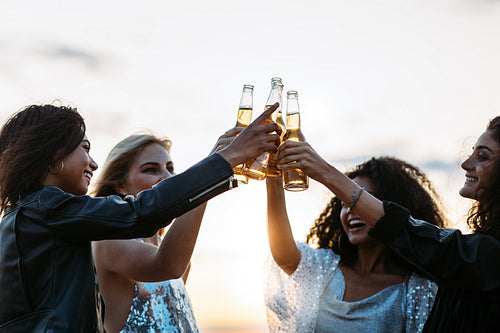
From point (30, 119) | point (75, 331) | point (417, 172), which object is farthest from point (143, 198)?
point (417, 172)

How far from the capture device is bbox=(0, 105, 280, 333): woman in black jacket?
1851 millimetres

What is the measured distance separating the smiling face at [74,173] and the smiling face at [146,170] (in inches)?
39.2

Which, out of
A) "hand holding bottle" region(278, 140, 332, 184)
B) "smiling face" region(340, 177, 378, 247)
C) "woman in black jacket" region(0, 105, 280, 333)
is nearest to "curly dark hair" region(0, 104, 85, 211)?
"woman in black jacket" region(0, 105, 280, 333)

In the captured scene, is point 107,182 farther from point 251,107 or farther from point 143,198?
point 143,198

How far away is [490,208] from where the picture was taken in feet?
7.77

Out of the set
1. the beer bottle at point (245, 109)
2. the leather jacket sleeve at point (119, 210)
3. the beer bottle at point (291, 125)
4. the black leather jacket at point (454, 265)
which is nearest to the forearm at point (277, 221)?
the beer bottle at point (291, 125)

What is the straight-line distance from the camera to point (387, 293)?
306 cm

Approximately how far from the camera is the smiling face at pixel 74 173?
2098mm

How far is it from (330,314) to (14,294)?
189cm

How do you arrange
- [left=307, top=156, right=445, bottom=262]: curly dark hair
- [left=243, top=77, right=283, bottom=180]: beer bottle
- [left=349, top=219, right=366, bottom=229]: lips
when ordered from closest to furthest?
[left=243, top=77, right=283, bottom=180]: beer bottle, [left=349, top=219, right=366, bottom=229]: lips, [left=307, top=156, right=445, bottom=262]: curly dark hair

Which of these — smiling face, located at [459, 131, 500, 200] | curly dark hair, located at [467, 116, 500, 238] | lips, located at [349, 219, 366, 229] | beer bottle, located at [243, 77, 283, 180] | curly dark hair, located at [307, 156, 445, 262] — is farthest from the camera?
curly dark hair, located at [307, 156, 445, 262]

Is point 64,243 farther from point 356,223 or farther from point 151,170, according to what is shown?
point 356,223

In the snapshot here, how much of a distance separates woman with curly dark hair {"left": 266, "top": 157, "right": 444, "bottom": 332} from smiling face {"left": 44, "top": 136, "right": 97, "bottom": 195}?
128 centimetres

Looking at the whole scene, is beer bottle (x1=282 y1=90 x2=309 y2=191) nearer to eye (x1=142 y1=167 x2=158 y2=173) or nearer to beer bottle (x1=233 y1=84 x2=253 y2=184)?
beer bottle (x1=233 y1=84 x2=253 y2=184)
